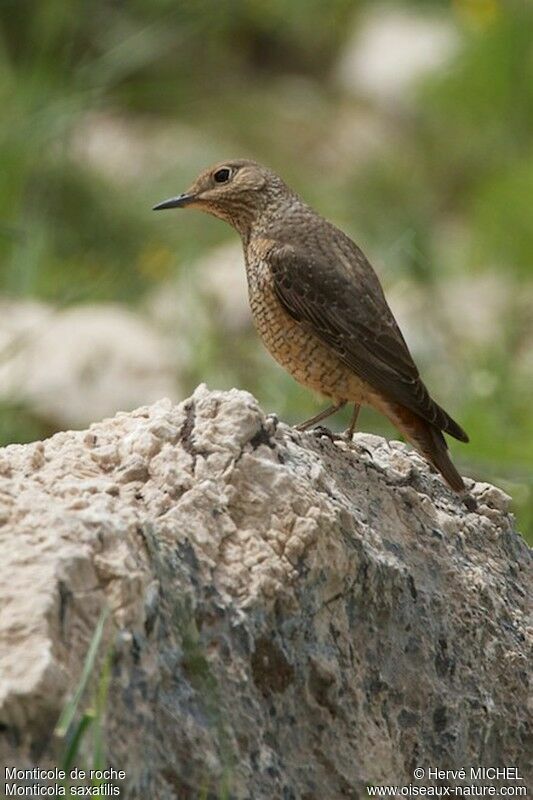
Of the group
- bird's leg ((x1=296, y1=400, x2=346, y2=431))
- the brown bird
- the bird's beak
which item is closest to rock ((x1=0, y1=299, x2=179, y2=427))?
the bird's beak

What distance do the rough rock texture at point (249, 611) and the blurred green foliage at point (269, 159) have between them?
2490 mm

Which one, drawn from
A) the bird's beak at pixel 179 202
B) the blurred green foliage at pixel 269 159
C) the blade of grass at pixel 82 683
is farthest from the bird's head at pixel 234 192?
the blade of grass at pixel 82 683

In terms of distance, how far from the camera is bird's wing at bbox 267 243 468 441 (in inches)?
207

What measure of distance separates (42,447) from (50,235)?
27.0 ft

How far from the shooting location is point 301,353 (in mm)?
5426

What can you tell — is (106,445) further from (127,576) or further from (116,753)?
(116,753)

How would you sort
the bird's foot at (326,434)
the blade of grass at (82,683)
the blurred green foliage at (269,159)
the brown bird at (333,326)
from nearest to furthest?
1. the blade of grass at (82,683)
2. the bird's foot at (326,434)
3. the brown bird at (333,326)
4. the blurred green foliage at (269,159)

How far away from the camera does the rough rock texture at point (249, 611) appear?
3.36m

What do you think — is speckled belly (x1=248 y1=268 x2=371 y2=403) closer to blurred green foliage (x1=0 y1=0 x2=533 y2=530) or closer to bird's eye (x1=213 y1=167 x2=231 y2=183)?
bird's eye (x1=213 y1=167 x2=231 y2=183)

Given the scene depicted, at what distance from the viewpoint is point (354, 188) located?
17.0 metres

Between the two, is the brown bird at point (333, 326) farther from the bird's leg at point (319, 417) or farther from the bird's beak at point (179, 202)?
the bird's beak at point (179, 202)

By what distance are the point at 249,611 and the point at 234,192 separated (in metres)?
2.73

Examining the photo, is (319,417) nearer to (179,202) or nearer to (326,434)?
(326,434)

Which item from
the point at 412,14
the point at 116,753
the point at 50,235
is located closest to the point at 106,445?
the point at 116,753
